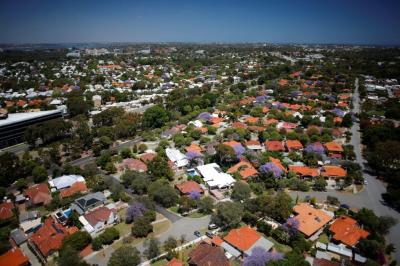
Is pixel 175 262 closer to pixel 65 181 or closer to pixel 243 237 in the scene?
pixel 243 237

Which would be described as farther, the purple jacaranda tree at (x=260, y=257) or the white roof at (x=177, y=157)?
the white roof at (x=177, y=157)

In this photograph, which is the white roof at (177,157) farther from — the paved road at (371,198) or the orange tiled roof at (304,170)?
the paved road at (371,198)

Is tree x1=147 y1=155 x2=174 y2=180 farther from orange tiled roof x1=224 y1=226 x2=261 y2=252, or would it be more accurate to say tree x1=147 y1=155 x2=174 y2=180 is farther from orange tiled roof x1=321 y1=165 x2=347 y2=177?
orange tiled roof x1=321 y1=165 x2=347 y2=177

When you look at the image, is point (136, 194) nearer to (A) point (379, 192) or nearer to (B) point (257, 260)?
(B) point (257, 260)

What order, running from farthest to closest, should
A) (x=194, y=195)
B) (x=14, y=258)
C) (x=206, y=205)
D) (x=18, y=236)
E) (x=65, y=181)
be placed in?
(x=65, y=181)
(x=194, y=195)
(x=206, y=205)
(x=18, y=236)
(x=14, y=258)

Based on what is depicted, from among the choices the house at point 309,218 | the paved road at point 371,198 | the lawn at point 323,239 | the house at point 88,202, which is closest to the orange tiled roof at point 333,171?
the paved road at point 371,198

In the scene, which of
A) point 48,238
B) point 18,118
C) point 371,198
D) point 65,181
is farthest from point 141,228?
point 18,118
